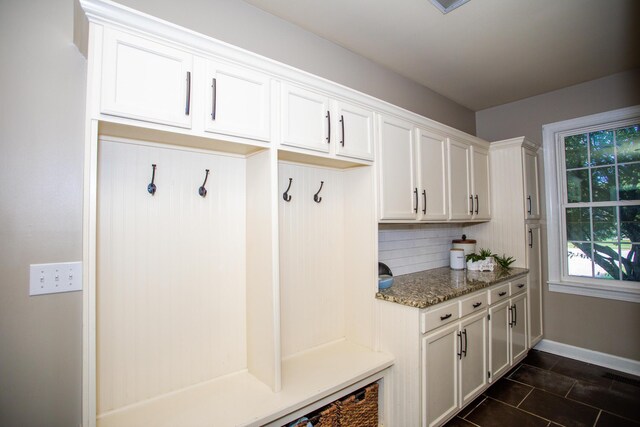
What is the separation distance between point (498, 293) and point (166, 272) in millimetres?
2562

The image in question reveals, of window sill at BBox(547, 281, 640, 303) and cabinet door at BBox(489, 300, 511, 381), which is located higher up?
window sill at BBox(547, 281, 640, 303)

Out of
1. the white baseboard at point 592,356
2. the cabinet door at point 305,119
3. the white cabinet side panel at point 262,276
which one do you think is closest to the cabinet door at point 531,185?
the white baseboard at point 592,356

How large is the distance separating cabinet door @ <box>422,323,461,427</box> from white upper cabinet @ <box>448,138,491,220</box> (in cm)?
112

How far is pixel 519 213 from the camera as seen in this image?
3170mm

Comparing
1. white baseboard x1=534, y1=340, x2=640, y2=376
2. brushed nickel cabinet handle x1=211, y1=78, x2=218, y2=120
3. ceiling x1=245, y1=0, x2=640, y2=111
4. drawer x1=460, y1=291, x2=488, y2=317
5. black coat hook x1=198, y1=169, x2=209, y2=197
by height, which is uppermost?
ceiling x1=245, y1=0, x2=640, y2=111

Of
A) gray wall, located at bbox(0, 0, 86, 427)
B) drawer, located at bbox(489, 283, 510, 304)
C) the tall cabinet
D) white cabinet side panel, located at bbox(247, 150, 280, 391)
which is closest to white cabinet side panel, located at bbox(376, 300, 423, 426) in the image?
white cabinet side panel, located at bbox(247, 150, 280, 391)

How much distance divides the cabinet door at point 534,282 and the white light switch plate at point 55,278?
364 cm

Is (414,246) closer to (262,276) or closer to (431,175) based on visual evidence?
(431,175)

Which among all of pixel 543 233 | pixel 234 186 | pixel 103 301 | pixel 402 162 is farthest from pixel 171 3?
pixel 543 233

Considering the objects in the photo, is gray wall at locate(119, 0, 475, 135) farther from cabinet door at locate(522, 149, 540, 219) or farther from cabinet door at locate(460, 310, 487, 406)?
cabinet door at locate(460, 310, 487, 406)

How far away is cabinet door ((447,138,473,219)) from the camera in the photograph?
9.20ft

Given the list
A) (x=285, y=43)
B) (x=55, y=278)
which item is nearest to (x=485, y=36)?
(x=285, y=43)

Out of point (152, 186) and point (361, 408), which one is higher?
point (152, 186)

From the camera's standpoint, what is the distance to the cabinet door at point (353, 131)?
191cm
